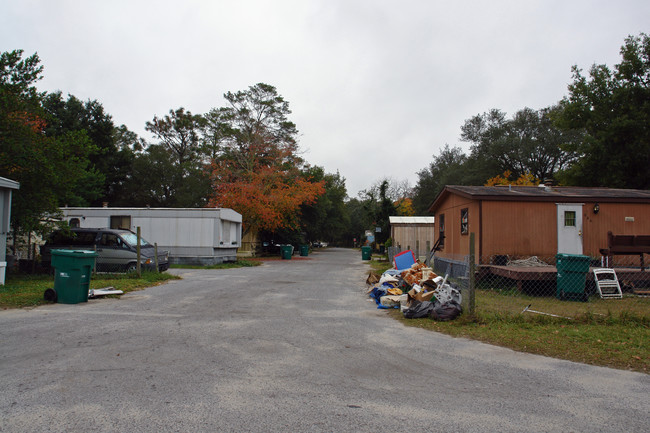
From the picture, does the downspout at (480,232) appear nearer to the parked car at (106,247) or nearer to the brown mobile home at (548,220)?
the brown mobile home at (548,220)

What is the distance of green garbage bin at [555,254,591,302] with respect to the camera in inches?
393

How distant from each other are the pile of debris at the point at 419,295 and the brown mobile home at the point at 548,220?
4.29 meters

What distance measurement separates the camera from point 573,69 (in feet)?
101

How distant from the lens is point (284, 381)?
436cm

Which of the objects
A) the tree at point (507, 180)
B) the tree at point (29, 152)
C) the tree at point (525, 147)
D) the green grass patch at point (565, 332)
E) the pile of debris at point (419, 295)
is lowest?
the green grass patch at point (565, 332)

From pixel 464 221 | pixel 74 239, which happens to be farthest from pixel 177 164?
pixel 464 221

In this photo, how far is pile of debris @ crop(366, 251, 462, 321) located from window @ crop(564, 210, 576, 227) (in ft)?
22.6

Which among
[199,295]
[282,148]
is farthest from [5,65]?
[282,148]

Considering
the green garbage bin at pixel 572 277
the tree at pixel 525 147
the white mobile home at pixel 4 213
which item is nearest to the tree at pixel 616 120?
the tree at pixel 525 147

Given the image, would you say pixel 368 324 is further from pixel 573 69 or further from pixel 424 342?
pixel 573 69

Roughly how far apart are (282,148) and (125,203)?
1946 cm

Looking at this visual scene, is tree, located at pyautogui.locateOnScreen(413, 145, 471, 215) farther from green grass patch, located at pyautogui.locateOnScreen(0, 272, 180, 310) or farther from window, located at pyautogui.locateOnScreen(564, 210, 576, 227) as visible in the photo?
green grass patch, located at pyautogui.locateOnScreen(0, 272, 180, 310)

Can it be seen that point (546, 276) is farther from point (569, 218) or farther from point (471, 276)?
point (471, 276)

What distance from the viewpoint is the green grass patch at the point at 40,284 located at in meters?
9.10
